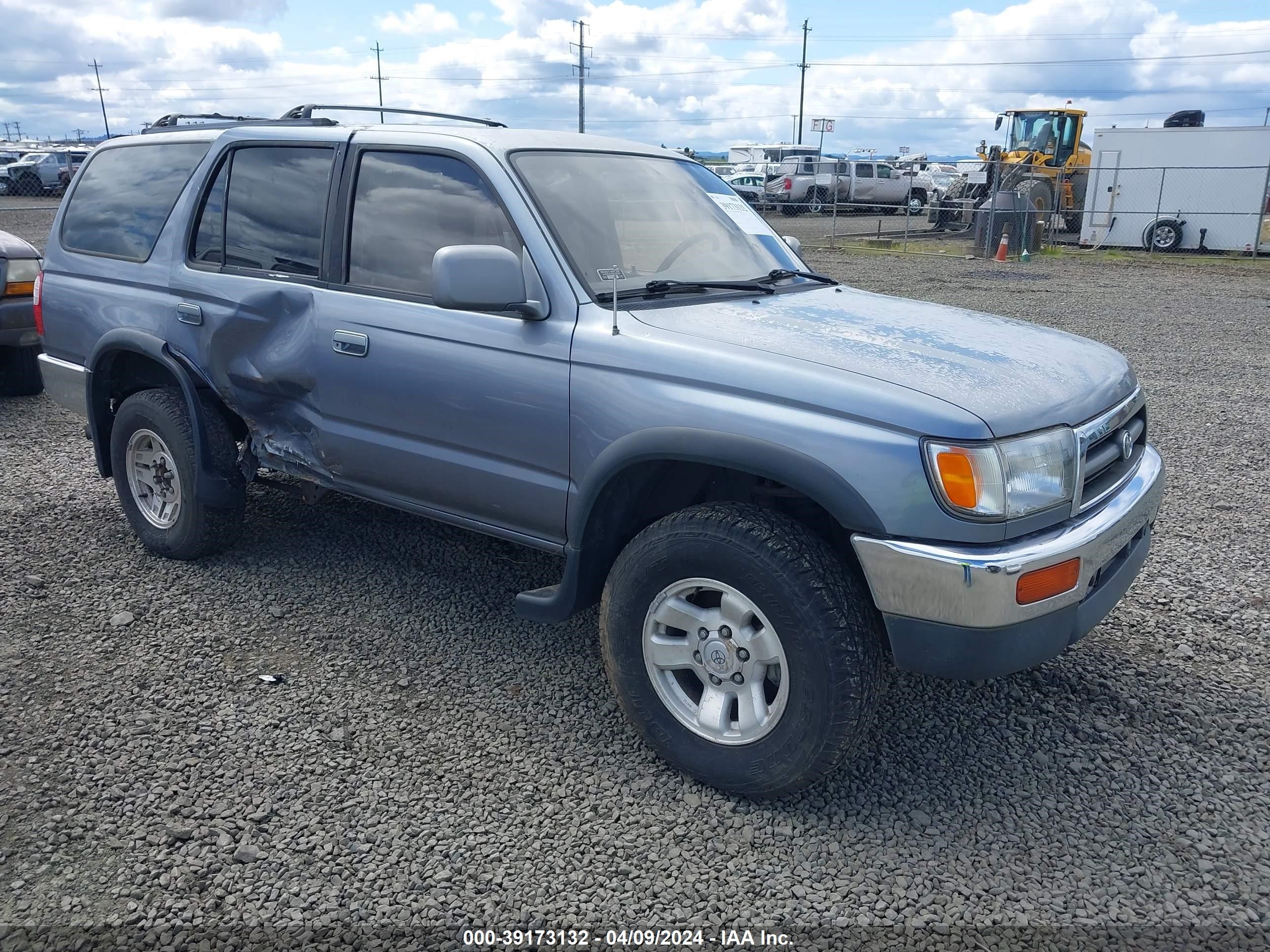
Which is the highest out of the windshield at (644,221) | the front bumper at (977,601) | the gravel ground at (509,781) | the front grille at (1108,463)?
the windshield at (644,221)

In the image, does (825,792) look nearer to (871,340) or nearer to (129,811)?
(871,340)

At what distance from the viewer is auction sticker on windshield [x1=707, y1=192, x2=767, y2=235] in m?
4.15

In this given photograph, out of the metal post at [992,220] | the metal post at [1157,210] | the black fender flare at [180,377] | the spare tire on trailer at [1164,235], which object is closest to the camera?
the black fender flare at [180,377]

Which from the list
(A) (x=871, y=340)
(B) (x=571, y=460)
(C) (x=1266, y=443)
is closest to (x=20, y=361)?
(B) (x=571, y=460)

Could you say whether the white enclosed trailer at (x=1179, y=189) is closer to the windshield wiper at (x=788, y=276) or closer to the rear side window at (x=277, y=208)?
the windshield wiper at (x=788, y=276)

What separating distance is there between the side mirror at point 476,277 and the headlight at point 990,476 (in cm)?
136

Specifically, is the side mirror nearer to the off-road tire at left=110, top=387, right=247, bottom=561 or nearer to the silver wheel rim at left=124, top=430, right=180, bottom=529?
the off-road tire at left=110, top=387, right=247, bottom=561

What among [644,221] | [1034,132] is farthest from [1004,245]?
[644,221]

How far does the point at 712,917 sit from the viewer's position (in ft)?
8.39

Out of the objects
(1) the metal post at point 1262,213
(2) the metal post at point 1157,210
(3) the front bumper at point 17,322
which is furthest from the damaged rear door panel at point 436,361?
(2) the metal post at point 1157,210

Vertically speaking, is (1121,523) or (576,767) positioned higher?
(1121,523)

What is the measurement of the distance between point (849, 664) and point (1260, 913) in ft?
3.89

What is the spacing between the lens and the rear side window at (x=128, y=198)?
4.54 metres

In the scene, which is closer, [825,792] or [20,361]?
[825,792]
